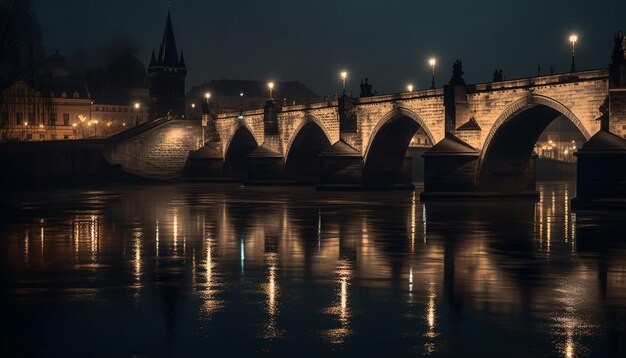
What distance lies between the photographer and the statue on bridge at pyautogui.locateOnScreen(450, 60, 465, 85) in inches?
2115

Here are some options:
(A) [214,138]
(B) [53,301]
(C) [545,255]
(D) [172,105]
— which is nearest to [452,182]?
(C) [545,255]

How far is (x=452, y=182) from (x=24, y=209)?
23.6 meters

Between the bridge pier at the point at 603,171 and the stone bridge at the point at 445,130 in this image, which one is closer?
the bridge pier at the point at 603,171

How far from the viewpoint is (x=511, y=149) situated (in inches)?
2073

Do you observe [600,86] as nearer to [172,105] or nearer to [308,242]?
[308,242]

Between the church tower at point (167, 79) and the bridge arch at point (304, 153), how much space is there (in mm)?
56715

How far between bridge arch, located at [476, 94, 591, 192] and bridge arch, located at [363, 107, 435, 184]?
442 inches

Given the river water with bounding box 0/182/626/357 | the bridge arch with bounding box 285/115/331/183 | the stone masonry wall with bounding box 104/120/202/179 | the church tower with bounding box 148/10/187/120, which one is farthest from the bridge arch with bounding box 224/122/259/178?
the river water with bounding box 0/182/626/357

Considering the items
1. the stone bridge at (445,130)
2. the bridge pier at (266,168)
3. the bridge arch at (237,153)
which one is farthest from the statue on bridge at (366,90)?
the bridge arch at (237,153)

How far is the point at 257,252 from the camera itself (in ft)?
81.8

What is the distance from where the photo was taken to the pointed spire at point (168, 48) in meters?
134

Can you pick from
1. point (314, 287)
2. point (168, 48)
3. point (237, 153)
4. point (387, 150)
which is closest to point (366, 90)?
point (387, 150)

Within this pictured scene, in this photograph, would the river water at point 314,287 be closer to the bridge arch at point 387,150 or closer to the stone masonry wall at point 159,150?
the bridge arch at point 387,150

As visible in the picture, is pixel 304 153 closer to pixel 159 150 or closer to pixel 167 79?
pixel 159 150
